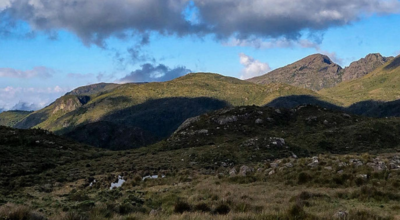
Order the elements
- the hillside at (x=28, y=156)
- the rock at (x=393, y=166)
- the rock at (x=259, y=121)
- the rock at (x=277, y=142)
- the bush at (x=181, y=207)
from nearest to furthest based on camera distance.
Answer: the bush at (x=181, y=207) → the rock at (x=393, y=166) → the hillside at (x=28, y=156) → the rock at (x=277, y=142) → the rock at (x=259, y=121)

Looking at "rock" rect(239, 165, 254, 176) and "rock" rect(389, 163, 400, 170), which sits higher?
"rock" rect(389, 163, 400, 170)

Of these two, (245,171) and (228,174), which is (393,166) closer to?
(245,171)

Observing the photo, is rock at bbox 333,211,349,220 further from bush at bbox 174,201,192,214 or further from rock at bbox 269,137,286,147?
rock at bbox 269,137,286,147

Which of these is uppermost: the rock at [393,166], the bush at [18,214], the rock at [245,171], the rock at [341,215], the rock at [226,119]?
the rock at [226,119]

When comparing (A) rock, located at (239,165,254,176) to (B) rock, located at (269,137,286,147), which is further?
(B) rock, located at (269,137,286,147)

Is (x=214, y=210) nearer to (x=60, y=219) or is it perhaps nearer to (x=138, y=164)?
(x=60, y=219)

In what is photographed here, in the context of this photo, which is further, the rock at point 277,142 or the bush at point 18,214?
the rock at point 277,142

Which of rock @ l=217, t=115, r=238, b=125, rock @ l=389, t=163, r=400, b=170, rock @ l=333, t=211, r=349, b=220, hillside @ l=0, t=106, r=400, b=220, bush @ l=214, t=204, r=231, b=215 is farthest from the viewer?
rock @ l=217, t=115, r=238, b=125

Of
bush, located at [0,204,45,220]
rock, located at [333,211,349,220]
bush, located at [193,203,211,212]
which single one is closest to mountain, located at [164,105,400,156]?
bush, located at [193,203,211,212]

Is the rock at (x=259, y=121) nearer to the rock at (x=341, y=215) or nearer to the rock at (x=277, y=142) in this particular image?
the rock at (x=277, y=142)

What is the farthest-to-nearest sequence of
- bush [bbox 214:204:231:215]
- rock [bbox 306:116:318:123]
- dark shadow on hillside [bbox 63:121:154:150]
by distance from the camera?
dark shadow on hillside [bbox 63:121:154:150]
rock [bbox 306:116:318:123]
bush [bbox 214:204:231:215]

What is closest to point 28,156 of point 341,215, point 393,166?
point 341,215

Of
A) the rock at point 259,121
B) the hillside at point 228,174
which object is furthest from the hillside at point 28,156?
the rock at point 259,121

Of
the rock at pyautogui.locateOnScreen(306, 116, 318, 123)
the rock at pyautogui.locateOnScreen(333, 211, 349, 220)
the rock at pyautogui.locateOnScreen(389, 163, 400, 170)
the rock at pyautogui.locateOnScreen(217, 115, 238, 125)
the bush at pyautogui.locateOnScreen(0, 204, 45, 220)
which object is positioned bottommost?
the rock at pyautogui.locateOnScreen(389, 163, 400, 170)
